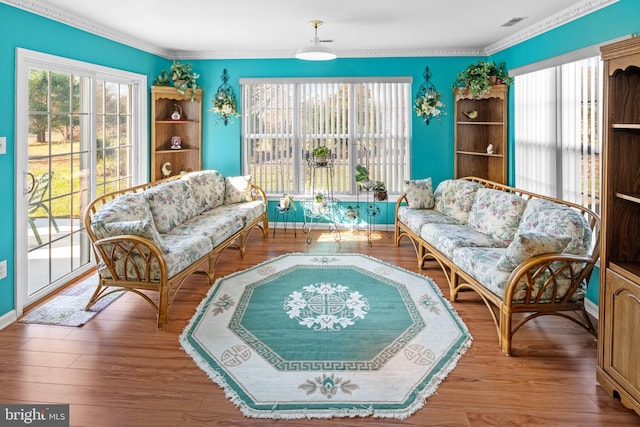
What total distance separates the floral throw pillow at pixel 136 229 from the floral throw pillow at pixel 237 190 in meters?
2.72

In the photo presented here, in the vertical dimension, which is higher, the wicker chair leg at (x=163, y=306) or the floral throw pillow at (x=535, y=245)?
the floral throw pillow at (x=535, y=245)

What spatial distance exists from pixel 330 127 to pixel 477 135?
2.10 m

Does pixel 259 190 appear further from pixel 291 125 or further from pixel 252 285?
pixel 252 285

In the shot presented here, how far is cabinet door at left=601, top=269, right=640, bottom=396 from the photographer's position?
7.66 ft

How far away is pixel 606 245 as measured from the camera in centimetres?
262

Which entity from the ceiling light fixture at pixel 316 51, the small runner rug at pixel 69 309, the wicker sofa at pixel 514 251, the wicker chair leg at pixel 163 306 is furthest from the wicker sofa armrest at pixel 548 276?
the small runner rug at pixel 69 309

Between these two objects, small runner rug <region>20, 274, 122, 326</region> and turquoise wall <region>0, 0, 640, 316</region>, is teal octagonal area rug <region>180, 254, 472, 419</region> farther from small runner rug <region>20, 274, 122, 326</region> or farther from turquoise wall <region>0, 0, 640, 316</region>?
turquoise wall <region>0, 0, 640, 316</region>

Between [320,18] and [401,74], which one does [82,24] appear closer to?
[320,18]

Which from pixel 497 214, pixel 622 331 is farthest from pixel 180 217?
pixel 622 331

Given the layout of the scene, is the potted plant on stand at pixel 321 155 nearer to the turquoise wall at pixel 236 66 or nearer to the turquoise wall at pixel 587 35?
the turquoise wall at pixel 236 66

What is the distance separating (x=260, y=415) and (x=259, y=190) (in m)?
4.51

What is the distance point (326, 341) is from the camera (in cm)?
325

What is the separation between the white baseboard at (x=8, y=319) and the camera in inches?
138

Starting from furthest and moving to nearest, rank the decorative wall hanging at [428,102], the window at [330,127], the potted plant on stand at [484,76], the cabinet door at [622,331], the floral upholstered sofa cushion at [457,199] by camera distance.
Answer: the window at [330,127], the decorative wall hanging at [428,102], the potted plant on stand at [484,76], the floral upholstered sofa cushion at [457,199], the cabinet door at [622,331]
